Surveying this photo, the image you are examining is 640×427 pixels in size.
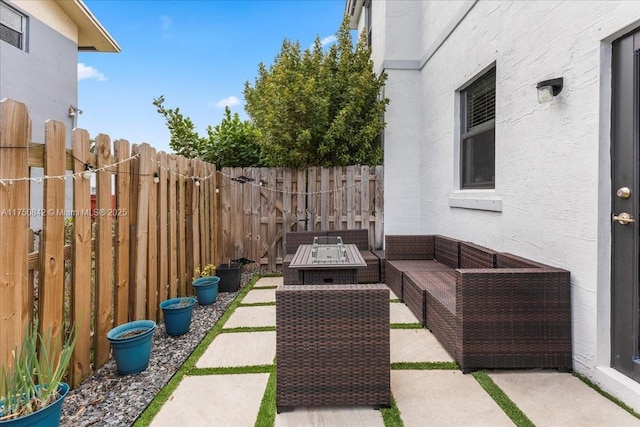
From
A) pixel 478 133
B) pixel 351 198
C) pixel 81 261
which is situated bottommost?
pixel 81 261

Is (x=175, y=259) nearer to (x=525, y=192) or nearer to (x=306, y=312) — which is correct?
(x=306, y=312)

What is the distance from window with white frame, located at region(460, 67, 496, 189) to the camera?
390 centimetres

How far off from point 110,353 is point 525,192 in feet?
12.6

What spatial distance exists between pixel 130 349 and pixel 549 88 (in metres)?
3.73

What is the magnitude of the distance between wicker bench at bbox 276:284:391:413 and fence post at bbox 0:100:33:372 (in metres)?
1.44

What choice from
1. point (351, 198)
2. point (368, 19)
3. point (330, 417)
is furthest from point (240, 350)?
point (368, 19)

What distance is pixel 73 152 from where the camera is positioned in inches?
92.0

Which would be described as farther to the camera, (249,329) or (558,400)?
(249,329)

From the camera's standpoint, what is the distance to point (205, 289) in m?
4.14

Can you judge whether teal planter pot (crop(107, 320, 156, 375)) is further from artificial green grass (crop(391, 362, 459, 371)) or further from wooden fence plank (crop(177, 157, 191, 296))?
artificial green grass (crop(391, 362, 459, 371))

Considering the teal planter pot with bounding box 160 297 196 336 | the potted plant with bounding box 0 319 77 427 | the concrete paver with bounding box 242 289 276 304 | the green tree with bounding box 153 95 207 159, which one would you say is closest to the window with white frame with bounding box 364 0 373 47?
the green tree with bounding box 153 95 207 159

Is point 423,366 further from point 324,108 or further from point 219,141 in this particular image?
point 219,141

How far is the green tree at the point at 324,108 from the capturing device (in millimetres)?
5344

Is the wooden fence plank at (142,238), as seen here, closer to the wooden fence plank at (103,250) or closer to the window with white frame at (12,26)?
the wooden fence plank at (103,250)
